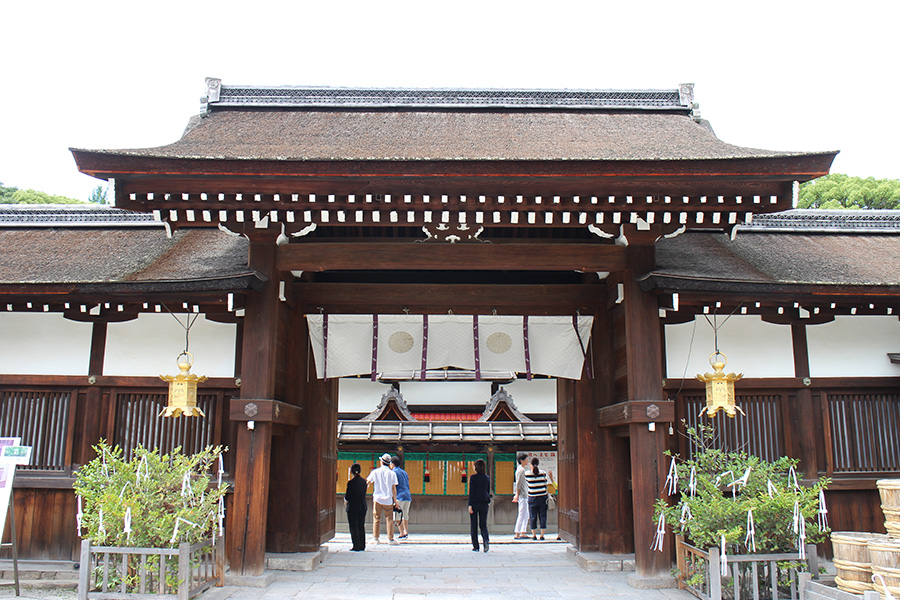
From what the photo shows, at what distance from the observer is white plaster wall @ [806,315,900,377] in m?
8.16

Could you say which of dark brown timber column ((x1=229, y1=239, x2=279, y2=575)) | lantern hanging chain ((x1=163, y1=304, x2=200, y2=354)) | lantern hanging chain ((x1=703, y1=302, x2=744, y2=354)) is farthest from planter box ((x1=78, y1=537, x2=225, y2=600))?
lantern hanging chain ((x1=703, y1=302, x2=744, y2=354))

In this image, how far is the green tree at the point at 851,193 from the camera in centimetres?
3028

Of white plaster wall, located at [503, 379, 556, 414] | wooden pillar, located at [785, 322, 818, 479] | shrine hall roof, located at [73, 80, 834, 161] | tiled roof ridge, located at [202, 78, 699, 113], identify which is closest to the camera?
shrine hall roof, located at [73, 80, 834, 161]

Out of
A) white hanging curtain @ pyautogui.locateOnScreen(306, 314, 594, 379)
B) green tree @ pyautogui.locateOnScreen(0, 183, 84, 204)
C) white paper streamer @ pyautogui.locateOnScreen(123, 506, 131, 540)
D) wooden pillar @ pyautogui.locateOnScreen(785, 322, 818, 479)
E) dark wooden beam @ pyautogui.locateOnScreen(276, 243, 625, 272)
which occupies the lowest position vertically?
white paper streamer @ pyautogui.locateOnScreen(123, 506, 131, 540)

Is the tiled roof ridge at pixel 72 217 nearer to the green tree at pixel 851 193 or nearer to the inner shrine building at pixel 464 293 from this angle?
the inner shrine building at pixel 464 293

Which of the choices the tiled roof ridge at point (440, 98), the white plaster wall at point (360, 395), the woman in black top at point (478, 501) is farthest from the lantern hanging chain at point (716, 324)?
the white plaster wall at point (360, 395)

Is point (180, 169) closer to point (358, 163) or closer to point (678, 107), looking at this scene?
point (358, 163)

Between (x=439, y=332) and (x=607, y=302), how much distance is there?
215cm

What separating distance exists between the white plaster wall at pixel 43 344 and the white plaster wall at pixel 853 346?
888 cm

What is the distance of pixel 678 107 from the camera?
35.0ft

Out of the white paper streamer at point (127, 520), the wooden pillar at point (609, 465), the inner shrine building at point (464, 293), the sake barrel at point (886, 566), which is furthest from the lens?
the wooden pillar at point (609, 465)

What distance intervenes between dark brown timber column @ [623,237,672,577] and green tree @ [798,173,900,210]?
89.4 feet

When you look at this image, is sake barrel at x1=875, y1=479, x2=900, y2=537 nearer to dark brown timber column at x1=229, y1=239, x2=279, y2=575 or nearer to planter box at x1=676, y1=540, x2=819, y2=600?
planter box at x1=676, y1=540, x2=819, y2=600

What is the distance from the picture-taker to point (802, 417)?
26.1 ft
